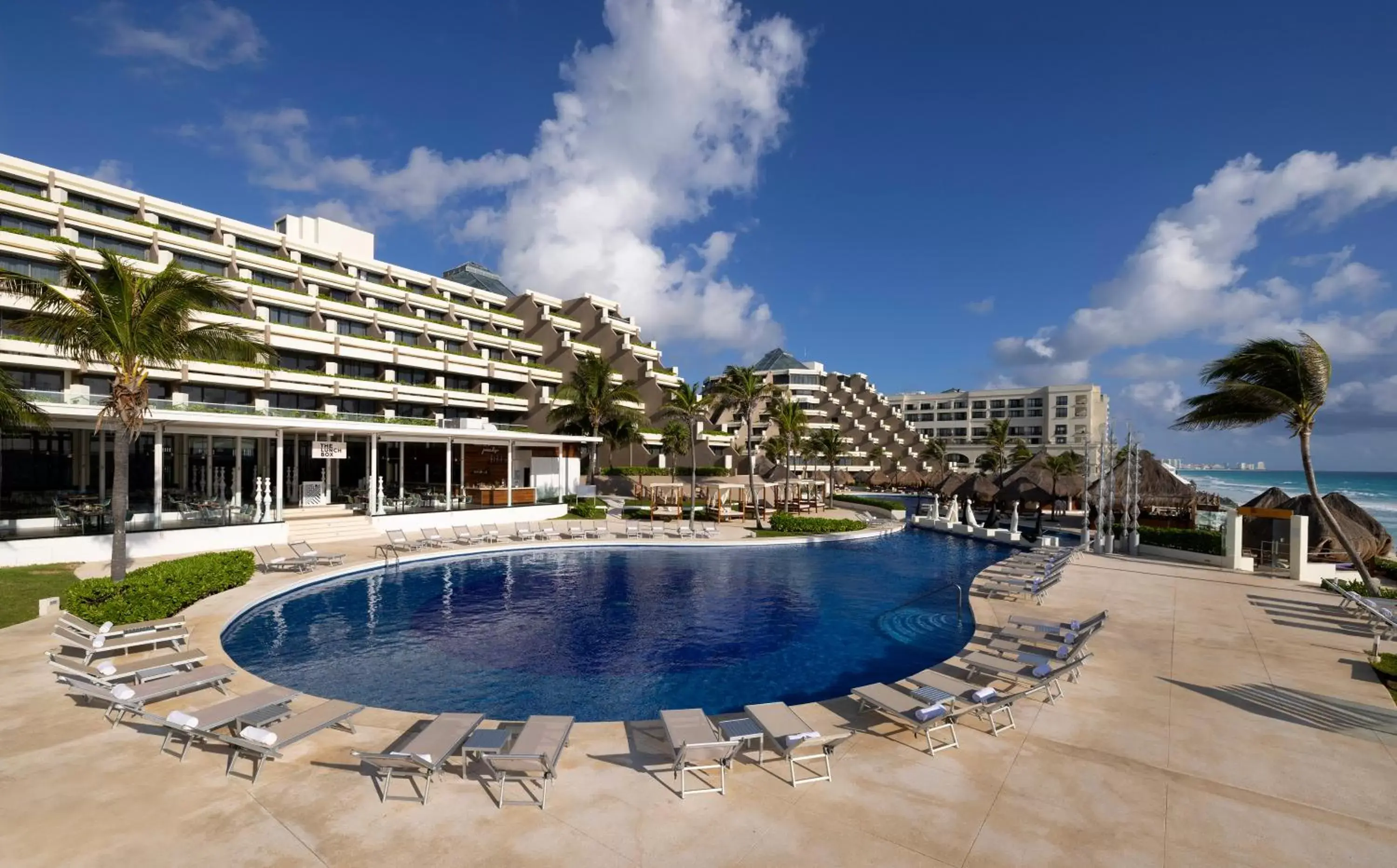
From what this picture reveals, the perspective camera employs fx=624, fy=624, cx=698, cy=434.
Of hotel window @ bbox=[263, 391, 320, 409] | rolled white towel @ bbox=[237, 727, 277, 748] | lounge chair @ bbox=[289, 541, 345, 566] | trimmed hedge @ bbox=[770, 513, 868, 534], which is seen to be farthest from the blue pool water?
hotel window @ bbox=[263, 391, 320, 409]

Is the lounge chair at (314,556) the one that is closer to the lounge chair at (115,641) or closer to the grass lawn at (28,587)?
the grass lawn at (28,587)

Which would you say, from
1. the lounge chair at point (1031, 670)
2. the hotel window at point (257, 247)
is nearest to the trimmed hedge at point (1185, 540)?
the lounge chair at point (1031, 670)

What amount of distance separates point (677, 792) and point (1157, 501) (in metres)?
35.7

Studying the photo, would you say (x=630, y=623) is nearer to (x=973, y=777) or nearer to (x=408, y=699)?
(x=408, y=699)

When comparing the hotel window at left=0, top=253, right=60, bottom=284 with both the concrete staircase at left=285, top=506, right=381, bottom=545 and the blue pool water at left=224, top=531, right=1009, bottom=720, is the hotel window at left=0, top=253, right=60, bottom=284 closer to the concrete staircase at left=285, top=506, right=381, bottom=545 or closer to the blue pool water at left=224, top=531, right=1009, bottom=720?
the concrete staircase at left=285, top=506, right=381, bottom=545

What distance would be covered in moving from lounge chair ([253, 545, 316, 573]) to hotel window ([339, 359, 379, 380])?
26.6 metres

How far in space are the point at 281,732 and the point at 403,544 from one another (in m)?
17.4

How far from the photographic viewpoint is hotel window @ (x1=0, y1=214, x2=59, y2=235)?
33.2 metres

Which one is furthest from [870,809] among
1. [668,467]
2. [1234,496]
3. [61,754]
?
[1234,496]

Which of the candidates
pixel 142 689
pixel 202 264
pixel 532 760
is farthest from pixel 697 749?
pixel 202 264

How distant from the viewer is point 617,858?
5.46m

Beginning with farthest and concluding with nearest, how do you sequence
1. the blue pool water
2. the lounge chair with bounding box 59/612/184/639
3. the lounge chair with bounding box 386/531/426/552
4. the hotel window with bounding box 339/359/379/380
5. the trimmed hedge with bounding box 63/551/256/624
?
the hotel window with bounding box 339/359/379/380
the lounge chair with bounding box 386/531/426/552
the trimmed hedge with bounding box 63/551/256/624
the blue pool water
the lounge chair with bounding box 59/612/184/639

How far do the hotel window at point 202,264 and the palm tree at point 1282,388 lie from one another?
48715mm

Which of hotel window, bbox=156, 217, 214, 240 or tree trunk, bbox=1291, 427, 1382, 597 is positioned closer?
tree trunk, bbox=1291, 427, 1382, 597
